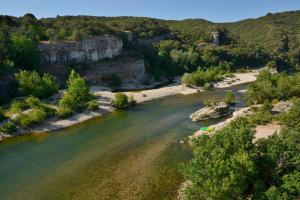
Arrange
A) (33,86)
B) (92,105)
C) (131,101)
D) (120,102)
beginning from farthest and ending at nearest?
1. (131,101)
2. (33,86)
3. (120,102)
4. (92,105)

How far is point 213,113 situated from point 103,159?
95.9ft

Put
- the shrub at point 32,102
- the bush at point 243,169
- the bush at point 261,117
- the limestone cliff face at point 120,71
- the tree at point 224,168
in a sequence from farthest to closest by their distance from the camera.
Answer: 1. the limestone cliff face at point 120,71
2. the shrub at point 32,102
3. the bush at point 261,117
4. the tree at point 224,168
5. the bush at point 243,169

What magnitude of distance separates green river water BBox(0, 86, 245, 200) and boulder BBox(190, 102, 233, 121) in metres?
2.28

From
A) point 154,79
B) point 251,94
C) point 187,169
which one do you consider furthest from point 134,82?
point 187,169

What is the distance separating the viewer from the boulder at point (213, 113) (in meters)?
72.2

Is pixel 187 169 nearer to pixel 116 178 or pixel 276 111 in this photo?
pixel 116 178

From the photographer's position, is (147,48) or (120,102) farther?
(147,48)

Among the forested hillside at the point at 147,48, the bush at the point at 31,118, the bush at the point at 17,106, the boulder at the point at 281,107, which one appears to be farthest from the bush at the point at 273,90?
the forested hillside at the point at 147,48

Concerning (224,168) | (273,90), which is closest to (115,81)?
(273,90)

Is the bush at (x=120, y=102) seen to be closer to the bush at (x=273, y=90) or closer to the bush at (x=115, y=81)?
the bush at (x=273, y=90)

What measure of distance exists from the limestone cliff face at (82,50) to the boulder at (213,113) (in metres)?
58.6

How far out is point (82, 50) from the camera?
401 ft

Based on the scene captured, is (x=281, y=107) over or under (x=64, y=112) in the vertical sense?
over

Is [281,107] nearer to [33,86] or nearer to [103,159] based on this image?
[103,159]
